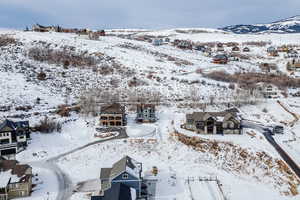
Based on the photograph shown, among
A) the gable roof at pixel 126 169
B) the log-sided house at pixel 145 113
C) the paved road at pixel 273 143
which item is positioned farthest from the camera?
the log-sided house at pixel 145 113

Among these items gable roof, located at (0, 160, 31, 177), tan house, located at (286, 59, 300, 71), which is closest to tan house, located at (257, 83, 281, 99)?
tan house, located at (286, 59, 300, 71)

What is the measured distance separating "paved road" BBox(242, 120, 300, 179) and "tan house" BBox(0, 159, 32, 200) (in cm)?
3243

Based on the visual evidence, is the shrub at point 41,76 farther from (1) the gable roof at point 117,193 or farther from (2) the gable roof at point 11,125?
(1) the gable roof at point 117,193

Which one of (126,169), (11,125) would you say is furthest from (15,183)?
(11,125)

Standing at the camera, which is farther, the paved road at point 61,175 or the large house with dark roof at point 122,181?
the paved road at point 61,175

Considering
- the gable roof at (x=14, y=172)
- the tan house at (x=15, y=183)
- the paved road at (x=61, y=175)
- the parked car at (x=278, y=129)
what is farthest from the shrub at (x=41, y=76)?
the parked car at (x=278, y=129)

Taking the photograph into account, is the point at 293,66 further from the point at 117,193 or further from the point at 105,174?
the point at 117,193

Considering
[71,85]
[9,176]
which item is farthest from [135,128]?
[71,85]

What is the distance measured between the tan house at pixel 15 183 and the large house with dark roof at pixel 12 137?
343 inches

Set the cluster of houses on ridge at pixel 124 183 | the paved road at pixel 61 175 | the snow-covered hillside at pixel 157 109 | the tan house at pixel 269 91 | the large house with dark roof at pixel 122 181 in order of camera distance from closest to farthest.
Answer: the cluster of houses on ridge at pixel 124 183
the large house with dark roof at pixel 122 181
the paved road at pixel 61 175
the snow-covered hillside at pixel 157 109
the tan house at pixel 269 91

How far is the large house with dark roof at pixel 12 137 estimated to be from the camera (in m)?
36.8

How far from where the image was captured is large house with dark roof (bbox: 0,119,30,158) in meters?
36.8

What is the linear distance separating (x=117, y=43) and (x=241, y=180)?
9077 cm

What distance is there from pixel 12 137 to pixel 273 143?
133 ft
